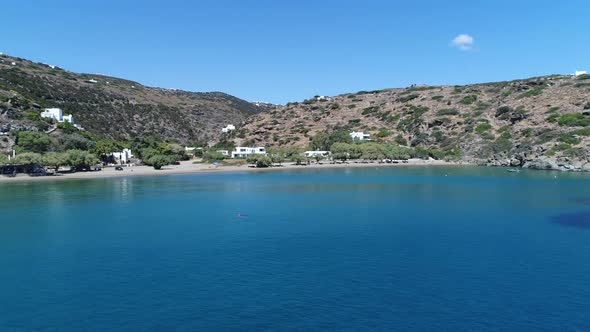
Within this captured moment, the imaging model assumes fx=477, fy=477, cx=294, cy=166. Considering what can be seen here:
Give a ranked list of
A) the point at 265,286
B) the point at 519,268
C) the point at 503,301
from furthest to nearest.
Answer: the point at 519,268 < the point at 265,286 < the point at 503,301

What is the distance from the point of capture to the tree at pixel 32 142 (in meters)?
110

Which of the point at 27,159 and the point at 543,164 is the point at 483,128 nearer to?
the point at 543,164

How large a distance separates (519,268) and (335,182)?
203 ft

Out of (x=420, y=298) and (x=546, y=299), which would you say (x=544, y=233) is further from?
(x=420, y=298)

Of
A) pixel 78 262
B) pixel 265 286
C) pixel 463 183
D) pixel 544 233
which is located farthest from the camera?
pixel 463 183

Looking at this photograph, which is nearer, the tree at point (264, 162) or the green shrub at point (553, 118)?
the tree at point (264, 162)

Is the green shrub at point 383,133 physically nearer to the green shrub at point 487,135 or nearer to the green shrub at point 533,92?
the green shrub at point 487,135

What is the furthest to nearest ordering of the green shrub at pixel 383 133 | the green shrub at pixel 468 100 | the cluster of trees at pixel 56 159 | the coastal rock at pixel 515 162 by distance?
the green shrub at pixel 468 100 → the green shrub at pixel 383 133 → the coastal rock at pixel 515 162 → the cluster of trees at pixel 56 159

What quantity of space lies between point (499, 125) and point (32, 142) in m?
141

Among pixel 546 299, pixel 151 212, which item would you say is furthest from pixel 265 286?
pixel 151 212

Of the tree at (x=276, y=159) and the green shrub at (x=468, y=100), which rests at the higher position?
the green shrub at (x=468, y=100)

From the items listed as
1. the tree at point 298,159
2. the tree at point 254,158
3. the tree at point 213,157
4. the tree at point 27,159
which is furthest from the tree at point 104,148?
the tree at point 298,159

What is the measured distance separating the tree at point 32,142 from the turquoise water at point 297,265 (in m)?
50.4

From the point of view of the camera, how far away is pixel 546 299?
2628 centimetres
